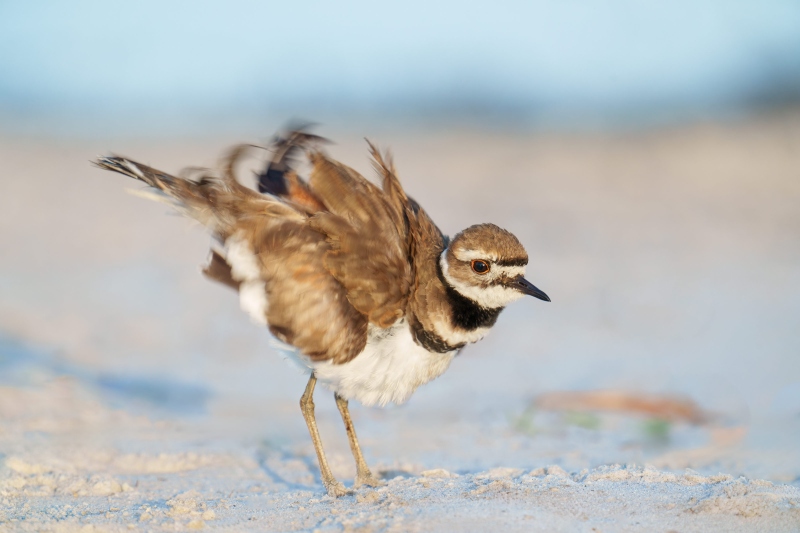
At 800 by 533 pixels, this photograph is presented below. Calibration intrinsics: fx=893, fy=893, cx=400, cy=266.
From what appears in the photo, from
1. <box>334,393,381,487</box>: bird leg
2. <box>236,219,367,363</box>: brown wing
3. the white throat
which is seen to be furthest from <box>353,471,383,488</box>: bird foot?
the white throat

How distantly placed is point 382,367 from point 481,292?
78cm

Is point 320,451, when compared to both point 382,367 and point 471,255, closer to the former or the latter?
point 382,367

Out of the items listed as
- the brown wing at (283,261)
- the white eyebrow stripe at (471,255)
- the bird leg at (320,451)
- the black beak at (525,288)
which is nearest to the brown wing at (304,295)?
the brown wing at (283,261)

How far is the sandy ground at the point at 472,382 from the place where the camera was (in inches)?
187

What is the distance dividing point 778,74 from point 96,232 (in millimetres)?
19092

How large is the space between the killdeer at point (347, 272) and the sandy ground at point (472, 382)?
0.50 m

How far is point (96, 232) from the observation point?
14.8 m

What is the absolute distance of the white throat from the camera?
5488 millimetres

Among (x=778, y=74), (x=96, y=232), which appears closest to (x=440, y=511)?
(x=96, y=232)

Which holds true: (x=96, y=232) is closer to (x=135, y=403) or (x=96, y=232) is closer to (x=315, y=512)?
(x=135, y=403)

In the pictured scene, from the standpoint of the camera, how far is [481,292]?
5.52 meters

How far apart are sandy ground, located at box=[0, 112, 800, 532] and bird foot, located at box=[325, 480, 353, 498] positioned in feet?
0.38

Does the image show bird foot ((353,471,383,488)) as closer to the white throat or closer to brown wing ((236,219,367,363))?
brown wing ((236,219,367,363))

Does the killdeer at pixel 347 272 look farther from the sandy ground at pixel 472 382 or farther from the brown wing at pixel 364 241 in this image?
the sandy ground at pixel 472 382
